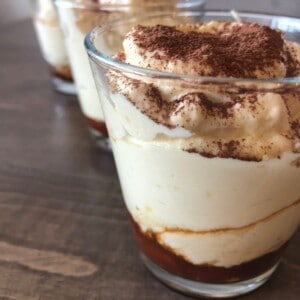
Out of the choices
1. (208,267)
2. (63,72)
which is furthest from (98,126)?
(208,267)

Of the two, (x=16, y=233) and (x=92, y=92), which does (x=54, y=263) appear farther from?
(x=92, y=92)

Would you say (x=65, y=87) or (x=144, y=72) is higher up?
(x=144, y=72)

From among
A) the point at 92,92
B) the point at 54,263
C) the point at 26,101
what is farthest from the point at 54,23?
the point at 54,263

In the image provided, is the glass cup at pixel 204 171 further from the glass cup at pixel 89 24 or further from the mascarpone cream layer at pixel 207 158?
the glass cup at pixel 89 24

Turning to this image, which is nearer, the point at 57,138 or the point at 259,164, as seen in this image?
the point at 259,164

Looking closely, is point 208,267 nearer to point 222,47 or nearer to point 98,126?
point 222,47

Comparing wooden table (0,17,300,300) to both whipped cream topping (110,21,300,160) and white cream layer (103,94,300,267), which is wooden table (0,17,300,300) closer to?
white cream layer (103,94,300,267)

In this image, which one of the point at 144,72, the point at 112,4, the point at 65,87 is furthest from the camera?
the point at 65,87
